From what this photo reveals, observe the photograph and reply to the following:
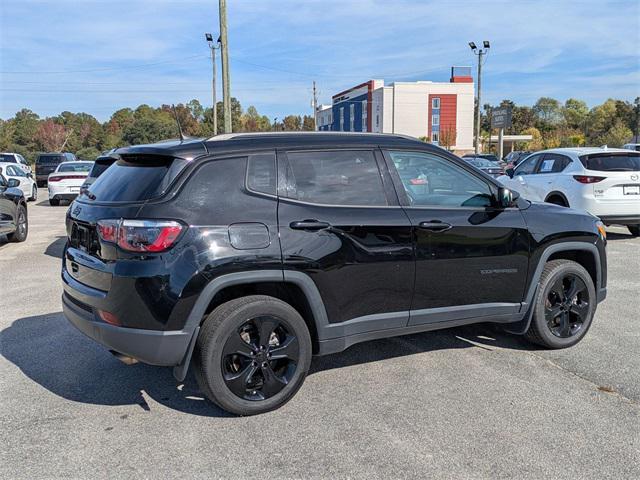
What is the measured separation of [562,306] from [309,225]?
8.40 feet

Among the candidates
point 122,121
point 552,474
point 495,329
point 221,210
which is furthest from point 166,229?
point 122,121

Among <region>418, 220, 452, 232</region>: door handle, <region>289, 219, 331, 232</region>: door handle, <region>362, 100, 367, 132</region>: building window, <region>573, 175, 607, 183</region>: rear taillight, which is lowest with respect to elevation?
<region>418, 220, 452, 232</region>: door handle

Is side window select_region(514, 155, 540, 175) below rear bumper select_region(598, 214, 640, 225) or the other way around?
the other way around

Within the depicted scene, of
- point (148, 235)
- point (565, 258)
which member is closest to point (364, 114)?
point (565, 258)

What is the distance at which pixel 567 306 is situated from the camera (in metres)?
4.89

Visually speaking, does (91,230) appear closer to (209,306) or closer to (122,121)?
(209,306)

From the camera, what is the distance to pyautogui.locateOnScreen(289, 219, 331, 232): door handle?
3678mm

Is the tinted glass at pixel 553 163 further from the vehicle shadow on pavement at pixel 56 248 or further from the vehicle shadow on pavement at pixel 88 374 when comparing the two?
the vehicle shadow on pavement at pixel 56 248

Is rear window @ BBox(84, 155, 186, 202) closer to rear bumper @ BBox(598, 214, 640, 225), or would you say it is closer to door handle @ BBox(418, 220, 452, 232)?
door handle @ BBox(418, 220, 452, 232)

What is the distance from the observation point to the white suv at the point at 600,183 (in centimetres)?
957

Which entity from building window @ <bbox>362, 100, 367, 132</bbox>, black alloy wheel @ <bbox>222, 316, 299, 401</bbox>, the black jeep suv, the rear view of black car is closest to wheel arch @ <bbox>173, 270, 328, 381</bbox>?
the black jeep suv

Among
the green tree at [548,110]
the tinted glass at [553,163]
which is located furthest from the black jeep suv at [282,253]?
the green tree at [548,110]

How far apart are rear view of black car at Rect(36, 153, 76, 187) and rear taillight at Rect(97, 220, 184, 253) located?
29.4 m

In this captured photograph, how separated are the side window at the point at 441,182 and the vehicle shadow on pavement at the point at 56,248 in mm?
7173
